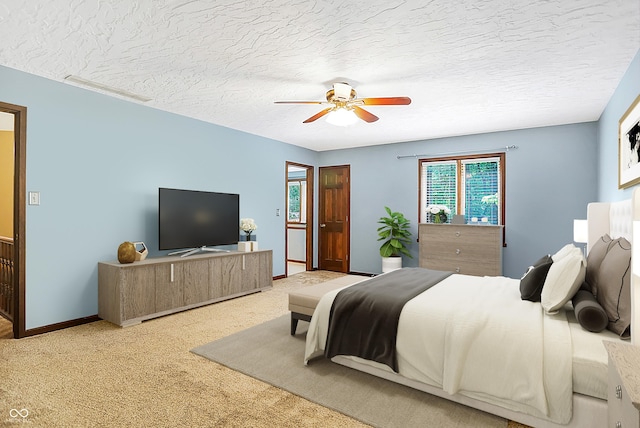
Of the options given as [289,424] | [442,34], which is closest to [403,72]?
[442,34]

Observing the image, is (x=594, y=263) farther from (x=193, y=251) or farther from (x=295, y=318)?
(x=193, y=251)

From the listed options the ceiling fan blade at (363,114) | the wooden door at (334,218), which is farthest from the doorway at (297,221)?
the ceiling fan blade at (363,114)

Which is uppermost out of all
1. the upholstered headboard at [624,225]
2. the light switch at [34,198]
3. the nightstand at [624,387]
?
the light switch at [34,198]

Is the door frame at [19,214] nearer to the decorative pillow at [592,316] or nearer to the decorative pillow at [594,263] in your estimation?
the decorative pillow at [592,316]

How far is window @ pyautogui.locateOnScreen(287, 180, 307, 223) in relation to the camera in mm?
8453

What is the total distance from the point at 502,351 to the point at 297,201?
6927 mm

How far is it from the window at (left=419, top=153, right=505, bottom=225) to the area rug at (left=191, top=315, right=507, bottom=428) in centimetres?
368

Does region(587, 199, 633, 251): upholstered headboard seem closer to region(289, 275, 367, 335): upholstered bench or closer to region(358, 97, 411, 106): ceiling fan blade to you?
region(358, 97, 411, 106): ceiling fan blade

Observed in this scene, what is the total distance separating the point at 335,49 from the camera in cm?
267

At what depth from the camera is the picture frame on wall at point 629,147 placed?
2.54m

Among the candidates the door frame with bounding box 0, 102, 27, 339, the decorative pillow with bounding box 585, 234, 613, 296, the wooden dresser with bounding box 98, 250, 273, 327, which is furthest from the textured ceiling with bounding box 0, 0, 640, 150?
the wooden dresser with bounding box 98, 250, 273, 327

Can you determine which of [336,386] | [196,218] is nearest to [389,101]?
[336,386]

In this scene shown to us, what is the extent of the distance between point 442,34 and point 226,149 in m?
3.57

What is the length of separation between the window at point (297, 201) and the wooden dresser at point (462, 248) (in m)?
3.71
